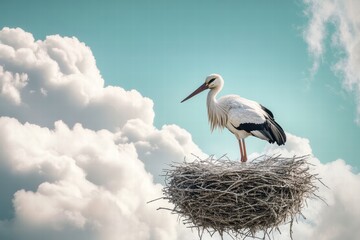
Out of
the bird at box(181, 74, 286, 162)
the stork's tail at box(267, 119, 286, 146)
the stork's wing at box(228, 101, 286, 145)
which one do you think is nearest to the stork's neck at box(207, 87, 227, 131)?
the bird at box(181, 74, 286, 162)

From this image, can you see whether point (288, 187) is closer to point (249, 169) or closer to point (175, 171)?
point (249, 169)

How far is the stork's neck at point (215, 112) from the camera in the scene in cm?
740

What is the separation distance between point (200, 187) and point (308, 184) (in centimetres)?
158

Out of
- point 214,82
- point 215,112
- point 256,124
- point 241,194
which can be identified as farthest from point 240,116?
point 241,194

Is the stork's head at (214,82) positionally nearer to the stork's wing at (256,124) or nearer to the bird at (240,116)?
the bird at (240,116)

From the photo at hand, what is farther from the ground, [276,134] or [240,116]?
[240,116]

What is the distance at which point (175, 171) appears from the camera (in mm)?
6148

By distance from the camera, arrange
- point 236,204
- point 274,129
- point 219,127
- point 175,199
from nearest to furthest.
→ point 236,204 < point 175,199 < point 274,129 < point 219,127

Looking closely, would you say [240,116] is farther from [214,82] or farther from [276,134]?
[214,82]

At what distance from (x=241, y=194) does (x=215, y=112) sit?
7.65 feet

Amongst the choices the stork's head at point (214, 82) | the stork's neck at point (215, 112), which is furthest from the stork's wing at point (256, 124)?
the stork's head at point (214, 82)

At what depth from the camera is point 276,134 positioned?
698cm

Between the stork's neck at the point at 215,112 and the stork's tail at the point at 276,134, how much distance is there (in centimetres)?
79

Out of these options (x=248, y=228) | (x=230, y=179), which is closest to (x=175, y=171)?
(x=230, y=179)
